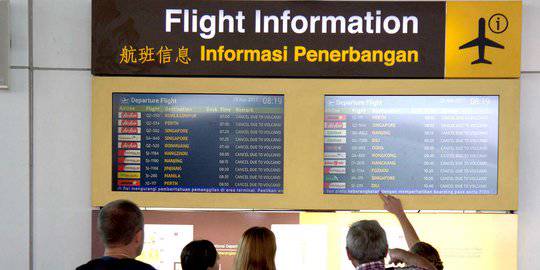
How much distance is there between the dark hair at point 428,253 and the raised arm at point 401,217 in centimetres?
22

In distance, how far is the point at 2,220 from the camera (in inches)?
184

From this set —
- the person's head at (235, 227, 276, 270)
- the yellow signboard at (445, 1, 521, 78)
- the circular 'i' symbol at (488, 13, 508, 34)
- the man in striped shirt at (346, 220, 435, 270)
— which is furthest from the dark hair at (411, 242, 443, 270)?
the circular 'i' symbol at (488, 13, 508, 34)

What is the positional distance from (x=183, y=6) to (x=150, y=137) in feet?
2.92

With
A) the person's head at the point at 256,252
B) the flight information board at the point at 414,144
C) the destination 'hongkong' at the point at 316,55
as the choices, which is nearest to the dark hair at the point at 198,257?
the person's head at the point at 256,252

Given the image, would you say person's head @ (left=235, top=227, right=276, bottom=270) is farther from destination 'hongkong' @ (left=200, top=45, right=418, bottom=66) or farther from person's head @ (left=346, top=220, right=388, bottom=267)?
destination 'hongkong' @ (left=200, top=45, right=418, bottom=66)

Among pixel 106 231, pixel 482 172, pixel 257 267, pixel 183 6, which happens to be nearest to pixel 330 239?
pixel 482 172

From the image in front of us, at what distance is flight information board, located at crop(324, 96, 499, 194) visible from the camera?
15.1ft

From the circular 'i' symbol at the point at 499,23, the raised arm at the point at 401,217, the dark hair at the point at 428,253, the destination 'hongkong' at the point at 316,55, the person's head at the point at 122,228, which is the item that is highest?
the circular 'i' symbol at the point at 499,23

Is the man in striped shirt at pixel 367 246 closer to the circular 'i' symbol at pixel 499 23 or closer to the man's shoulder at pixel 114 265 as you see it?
the man's shoulder at pixel 114 265

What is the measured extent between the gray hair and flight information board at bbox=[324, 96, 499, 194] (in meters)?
1.61

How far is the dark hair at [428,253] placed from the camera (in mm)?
3500

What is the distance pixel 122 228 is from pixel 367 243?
1.01 metres

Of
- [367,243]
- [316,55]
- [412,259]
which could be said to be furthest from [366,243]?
[316,55]

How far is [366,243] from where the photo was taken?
296 cm
